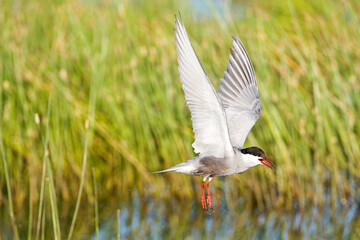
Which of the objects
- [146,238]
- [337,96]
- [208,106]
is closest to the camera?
[208,106]

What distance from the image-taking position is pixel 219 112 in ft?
10.6

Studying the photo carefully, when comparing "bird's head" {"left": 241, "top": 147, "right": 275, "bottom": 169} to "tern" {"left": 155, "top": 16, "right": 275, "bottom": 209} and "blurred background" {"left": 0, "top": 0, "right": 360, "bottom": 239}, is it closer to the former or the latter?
"tern" {"left": 155, "top": 16, "right": 275, "bottom": 209}

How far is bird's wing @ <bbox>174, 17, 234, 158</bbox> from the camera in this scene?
307 cm

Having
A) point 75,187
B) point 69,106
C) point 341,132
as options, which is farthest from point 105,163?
point 341,132

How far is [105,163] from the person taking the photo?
5.82 meters

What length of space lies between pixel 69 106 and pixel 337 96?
2.41 meters

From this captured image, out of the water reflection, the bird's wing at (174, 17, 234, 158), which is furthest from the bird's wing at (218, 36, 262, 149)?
the water reflection

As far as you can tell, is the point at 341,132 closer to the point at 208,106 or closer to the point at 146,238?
the point at 146,238

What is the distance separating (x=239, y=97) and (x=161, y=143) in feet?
4.95

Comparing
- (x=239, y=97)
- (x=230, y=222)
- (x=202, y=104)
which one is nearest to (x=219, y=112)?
(x=202, y=104)

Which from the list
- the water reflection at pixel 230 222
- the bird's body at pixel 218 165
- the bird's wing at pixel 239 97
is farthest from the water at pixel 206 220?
the bird's body at pixel 218 165

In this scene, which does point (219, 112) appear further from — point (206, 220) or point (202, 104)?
point (206, 220)

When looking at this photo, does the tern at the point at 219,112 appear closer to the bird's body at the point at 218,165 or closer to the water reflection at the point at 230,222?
the bird's body at the point at 218,165

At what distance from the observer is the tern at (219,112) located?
3137 millimetres
